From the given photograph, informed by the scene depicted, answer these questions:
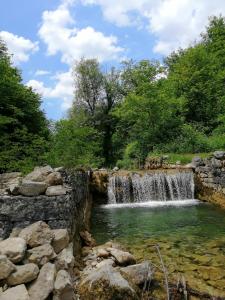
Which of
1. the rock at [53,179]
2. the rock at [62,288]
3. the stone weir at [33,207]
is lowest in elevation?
the rock at [62,288]

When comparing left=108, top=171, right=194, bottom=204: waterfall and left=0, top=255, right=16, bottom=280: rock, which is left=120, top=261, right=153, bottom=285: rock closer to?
left=0, top=255, right=16, bottom=280: rock

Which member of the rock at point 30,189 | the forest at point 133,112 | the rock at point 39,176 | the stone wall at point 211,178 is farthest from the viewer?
the stone wall at point 211,178

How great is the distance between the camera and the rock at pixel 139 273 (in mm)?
5059

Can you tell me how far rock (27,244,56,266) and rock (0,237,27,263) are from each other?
0.38 feet

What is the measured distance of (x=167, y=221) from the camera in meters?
10.2

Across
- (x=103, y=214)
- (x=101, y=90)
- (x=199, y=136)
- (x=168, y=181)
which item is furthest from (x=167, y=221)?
(x=101, y=90)

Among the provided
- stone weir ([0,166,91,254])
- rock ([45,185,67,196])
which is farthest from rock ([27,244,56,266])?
rock ([45,185,67,196])

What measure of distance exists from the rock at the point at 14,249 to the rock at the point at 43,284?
31 cm

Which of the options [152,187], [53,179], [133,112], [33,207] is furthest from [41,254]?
[133,112]

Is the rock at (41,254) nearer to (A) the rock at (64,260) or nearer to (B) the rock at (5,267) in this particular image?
(A) the rock at (64,260)

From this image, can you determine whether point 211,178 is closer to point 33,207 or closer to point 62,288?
point 33,207

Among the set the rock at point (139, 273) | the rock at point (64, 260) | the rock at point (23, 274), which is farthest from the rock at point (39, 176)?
the rock at point (23, 274)

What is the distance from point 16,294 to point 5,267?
0.35 meters

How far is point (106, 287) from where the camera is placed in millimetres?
4414
